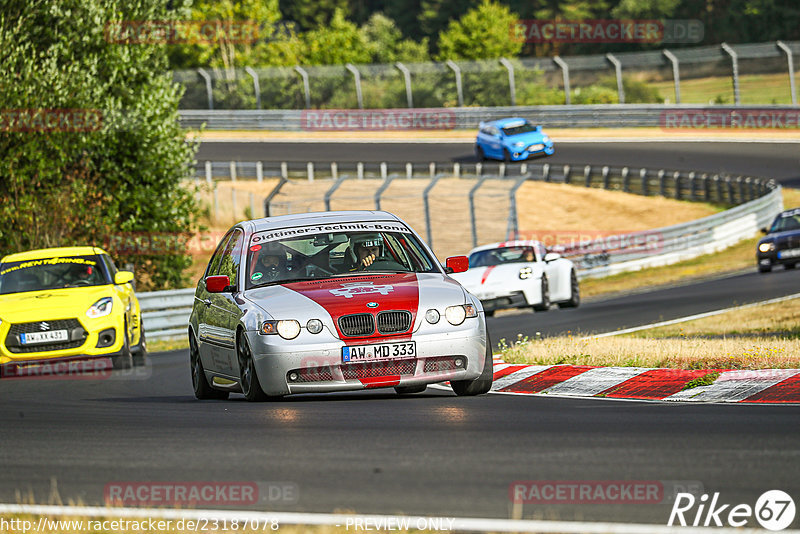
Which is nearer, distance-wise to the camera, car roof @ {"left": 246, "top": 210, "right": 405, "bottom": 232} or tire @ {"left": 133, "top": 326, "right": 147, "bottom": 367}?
car roof @ {"left": 246, "top": 210, "right": 405, "bottom": 232}

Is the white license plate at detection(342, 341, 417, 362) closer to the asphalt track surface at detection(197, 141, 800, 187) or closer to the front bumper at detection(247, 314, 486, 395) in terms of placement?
the front bumper at detection(247, 314, 486, 395)

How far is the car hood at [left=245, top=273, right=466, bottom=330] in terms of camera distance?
877 cm

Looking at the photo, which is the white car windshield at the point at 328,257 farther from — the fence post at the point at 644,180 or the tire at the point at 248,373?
the fence post at the point at 644,180

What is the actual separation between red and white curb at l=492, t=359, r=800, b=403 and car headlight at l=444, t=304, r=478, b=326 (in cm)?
106

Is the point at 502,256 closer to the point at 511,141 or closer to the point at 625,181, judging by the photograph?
the point at 625,181

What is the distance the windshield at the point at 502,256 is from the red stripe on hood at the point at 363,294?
467 inches

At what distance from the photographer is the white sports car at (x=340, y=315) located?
870 cm

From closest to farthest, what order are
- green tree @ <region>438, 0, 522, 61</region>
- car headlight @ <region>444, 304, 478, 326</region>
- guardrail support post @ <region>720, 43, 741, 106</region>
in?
car headlight @ <region>444, 304, 478, 326</region>
guardrail support post @ <region>720, 43, 741, 106</region>
green tree @ <region>438, 0, 522, 61</region>

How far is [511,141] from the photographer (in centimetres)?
4378

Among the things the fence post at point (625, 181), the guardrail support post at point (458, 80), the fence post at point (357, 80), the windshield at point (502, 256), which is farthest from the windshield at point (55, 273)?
the fence post at point (357, 80)

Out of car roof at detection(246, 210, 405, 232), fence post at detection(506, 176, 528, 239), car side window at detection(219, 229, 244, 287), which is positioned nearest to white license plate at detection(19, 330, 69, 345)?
car side window at detection(219, 229, 244, 287)

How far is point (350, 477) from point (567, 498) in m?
1.18

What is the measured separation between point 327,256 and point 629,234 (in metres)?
21.5

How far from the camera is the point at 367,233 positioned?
10.0m
